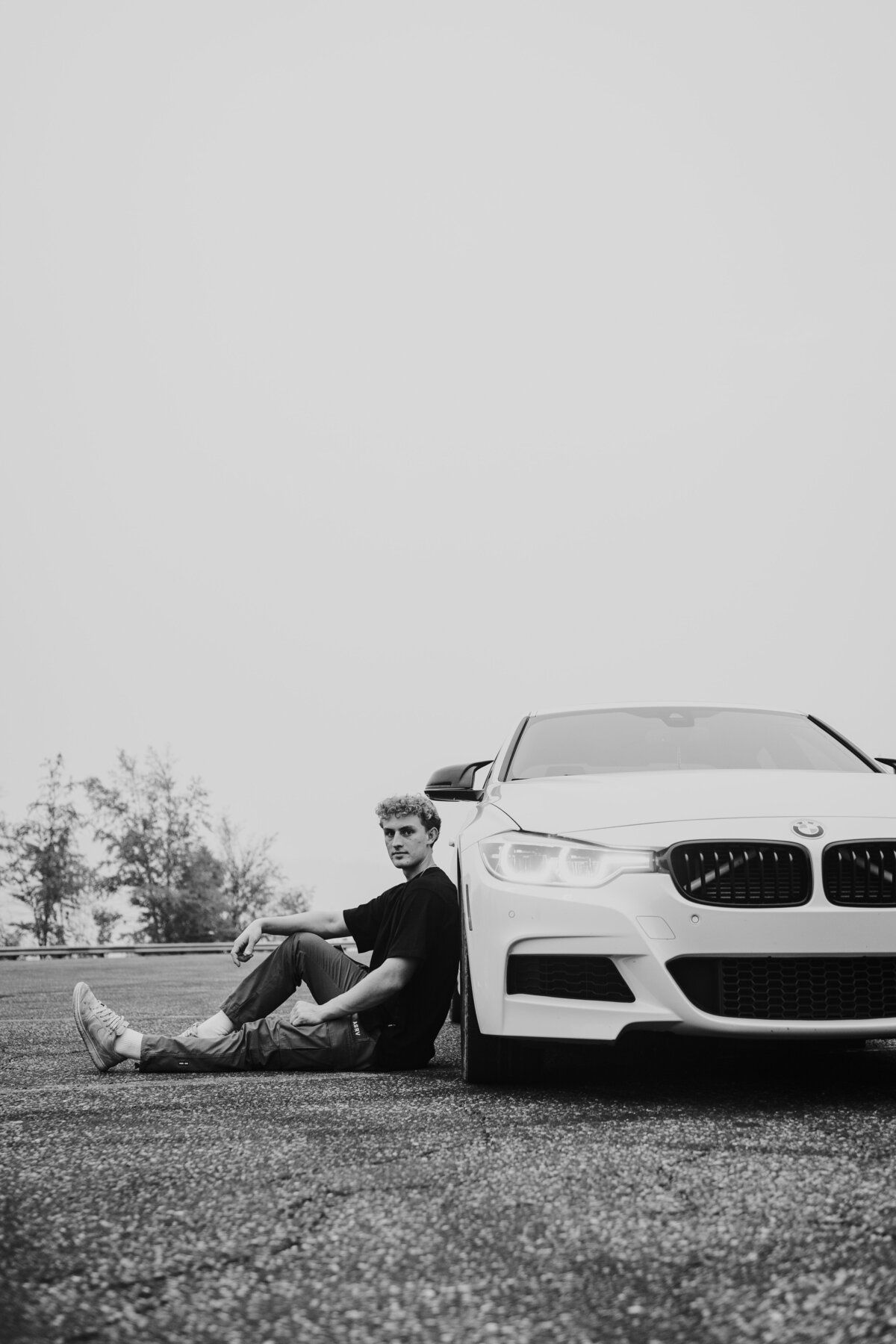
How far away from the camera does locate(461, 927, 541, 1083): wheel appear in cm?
405

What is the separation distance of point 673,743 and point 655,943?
1.92 meters

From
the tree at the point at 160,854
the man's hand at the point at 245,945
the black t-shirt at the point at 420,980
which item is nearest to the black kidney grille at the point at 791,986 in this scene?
the black t-shirt at the point at 420,980

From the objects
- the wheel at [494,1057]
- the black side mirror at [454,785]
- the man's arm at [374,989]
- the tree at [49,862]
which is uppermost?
the black side mirror at [454,785]

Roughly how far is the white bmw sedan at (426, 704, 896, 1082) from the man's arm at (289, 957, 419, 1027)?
417mm

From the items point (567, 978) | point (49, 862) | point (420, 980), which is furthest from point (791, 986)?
point (49, 862)

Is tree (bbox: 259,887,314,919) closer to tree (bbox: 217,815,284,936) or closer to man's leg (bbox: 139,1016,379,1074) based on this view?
tree (bbox: 217,815,284,936)

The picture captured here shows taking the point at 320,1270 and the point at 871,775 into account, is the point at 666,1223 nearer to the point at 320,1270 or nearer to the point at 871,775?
the point at 320,1270

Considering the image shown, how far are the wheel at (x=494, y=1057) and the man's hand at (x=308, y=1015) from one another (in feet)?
2.45

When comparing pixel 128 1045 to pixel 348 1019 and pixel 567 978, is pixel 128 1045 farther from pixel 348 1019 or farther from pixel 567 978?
pixel 567 978

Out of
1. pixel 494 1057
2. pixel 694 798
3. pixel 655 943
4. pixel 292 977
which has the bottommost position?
pixel 494 1057

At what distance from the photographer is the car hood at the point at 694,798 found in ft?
12.7

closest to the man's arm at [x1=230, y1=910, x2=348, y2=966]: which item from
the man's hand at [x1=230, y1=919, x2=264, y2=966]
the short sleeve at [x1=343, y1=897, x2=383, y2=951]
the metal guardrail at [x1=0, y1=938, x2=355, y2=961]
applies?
the man's hand at [x1=230, y1=919, x2=264, y2=966]

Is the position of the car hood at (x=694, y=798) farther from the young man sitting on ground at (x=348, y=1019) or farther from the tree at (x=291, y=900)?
the tree at (x=291, y=900)

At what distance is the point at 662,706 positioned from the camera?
18.8 feet
